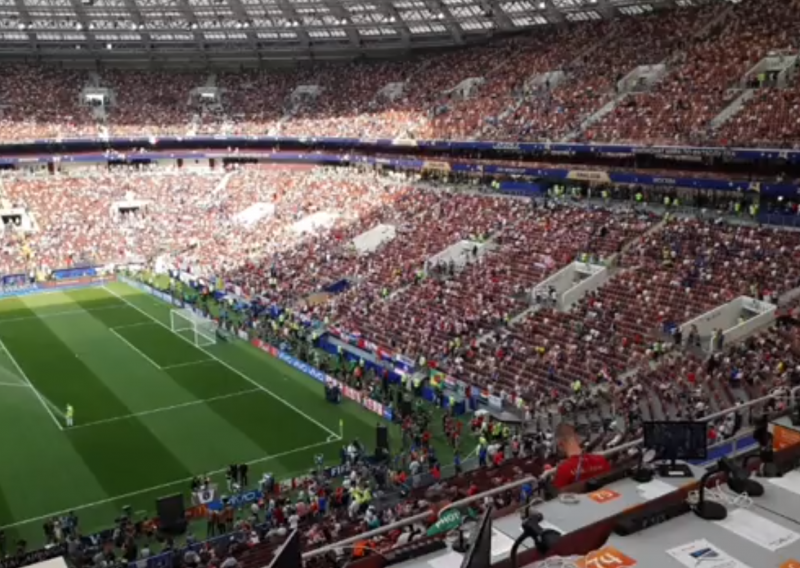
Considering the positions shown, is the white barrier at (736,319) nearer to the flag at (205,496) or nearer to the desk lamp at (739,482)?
the flag at (205,496)

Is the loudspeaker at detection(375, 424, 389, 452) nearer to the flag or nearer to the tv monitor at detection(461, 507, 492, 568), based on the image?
the flag

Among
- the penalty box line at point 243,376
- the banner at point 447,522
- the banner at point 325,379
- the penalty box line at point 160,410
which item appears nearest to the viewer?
the banner at point 447,522

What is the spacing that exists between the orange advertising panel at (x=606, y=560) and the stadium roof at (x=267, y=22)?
56.5 metres

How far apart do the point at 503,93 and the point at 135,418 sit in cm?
3737

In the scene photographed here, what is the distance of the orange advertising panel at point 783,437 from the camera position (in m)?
8.37

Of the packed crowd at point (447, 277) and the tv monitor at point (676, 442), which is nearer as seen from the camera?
the tv monitor at point (676, 442)

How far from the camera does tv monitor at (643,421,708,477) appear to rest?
7.41 metres

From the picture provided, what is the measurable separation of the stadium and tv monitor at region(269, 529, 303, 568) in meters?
0.03

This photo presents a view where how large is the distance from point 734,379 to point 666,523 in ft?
73.8

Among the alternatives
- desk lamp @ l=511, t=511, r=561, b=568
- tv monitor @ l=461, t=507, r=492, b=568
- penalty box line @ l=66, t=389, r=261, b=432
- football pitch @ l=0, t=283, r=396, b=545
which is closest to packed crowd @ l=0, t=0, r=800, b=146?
football pitch @ l=0, t=283, r=396, b=545

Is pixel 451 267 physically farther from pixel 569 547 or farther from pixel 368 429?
pixel 569 547

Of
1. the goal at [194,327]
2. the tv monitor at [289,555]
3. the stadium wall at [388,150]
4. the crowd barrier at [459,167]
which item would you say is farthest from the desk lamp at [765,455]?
the goal at [194,327]

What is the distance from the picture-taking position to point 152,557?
68.0 feet

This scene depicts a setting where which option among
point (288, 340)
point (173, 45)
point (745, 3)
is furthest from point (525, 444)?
point (173, 45)
